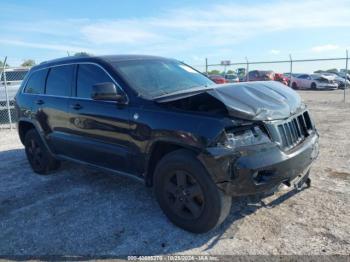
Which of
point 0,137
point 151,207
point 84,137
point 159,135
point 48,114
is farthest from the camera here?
point 0,137

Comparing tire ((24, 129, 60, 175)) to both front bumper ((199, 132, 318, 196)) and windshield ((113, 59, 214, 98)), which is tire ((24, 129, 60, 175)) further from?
front bumper ((199, 132, 318, 196))

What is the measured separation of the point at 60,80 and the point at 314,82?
27676mm

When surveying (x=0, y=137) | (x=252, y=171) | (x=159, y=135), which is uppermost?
(x=159, y=135)

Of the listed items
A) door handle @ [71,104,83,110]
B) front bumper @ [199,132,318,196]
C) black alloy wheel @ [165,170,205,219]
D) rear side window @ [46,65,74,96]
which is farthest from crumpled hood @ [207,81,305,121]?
rear side window @ [46,65,74,96]

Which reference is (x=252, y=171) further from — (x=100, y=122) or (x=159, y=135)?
(x=100, y=122)

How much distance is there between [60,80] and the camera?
575 cm

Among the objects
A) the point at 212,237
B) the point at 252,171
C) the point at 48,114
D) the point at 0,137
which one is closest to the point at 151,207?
the point at 212,237

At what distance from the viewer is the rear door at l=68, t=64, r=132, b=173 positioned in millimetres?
4559

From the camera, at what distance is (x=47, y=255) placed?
3.80 meters

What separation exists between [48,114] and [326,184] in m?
4.14

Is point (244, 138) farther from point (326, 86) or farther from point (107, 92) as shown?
point (326, 86)

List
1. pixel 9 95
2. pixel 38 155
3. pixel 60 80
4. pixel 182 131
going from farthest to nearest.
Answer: pixel 9 95, pixel 38 155, pixel 60 80, pixel 182 131

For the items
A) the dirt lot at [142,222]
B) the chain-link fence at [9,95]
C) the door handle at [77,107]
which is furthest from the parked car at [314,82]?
the door handle at [77,107]

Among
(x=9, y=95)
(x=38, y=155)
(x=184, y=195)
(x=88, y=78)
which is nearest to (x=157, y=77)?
(x=88, y=78)
